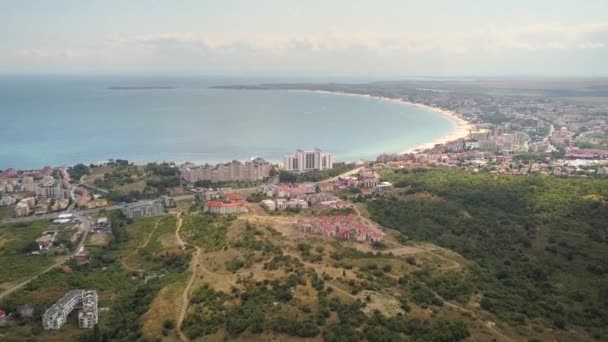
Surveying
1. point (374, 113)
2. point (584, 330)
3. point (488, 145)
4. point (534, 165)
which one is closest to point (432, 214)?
point (584, 330)

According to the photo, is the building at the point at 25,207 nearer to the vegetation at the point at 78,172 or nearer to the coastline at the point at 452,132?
the vegetation at the point at 78,172

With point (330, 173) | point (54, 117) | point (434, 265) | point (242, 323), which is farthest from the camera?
point (54, 117)

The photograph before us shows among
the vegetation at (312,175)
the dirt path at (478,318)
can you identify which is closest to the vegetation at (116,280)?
the dirt path at (478,318)

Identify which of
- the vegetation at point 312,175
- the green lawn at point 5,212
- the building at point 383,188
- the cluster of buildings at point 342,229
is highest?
the cluster of buildings at point 342,229

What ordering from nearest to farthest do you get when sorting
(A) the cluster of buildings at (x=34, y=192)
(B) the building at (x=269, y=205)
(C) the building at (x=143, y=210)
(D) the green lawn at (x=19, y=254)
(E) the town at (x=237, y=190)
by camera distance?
(D) the green lawn at (x=19, y=254)
(E) the town at (x=237, y=190)
(B) the building at (x=269, y=205)
(C) the building at (x=143, y=210)
(A) the cluster of buildings at (x=34, y=192)

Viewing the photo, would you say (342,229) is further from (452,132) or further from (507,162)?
(452,132)

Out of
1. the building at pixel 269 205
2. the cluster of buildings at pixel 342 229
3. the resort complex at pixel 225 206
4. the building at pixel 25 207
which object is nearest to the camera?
the cluster of buildings at pixel 342 229

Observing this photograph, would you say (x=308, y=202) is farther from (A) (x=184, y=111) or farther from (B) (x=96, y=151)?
(A) (x=184, y=111)

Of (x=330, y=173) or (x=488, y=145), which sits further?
(x=488, y=145)
